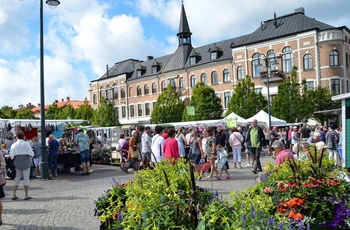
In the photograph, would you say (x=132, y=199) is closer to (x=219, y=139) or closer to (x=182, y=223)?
(x=182, y=223)

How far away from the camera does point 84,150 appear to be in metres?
14.9

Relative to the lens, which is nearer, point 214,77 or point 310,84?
point 310,84

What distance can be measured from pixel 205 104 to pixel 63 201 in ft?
125

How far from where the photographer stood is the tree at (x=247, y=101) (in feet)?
137

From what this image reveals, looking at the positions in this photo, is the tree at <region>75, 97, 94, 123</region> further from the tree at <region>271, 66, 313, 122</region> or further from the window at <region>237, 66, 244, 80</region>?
the tree at <region>271, 66, 313, 122</region>

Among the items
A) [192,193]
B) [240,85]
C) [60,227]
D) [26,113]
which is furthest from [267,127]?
[26,113]

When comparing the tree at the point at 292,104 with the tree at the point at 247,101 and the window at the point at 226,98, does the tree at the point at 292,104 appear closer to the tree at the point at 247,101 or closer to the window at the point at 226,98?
the tree at the point at 247,101

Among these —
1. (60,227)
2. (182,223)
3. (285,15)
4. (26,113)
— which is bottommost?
(60,227)

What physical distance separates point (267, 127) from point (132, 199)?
24932 millimetres

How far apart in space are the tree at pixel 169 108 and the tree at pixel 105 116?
35.2 ft

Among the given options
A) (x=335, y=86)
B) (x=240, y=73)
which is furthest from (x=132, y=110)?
(x=335, y=86)

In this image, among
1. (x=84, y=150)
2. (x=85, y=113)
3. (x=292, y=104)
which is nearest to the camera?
(x=84, y=150)

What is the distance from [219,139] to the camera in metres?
18.5

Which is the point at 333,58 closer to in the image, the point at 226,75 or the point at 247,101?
the point at 247,101
